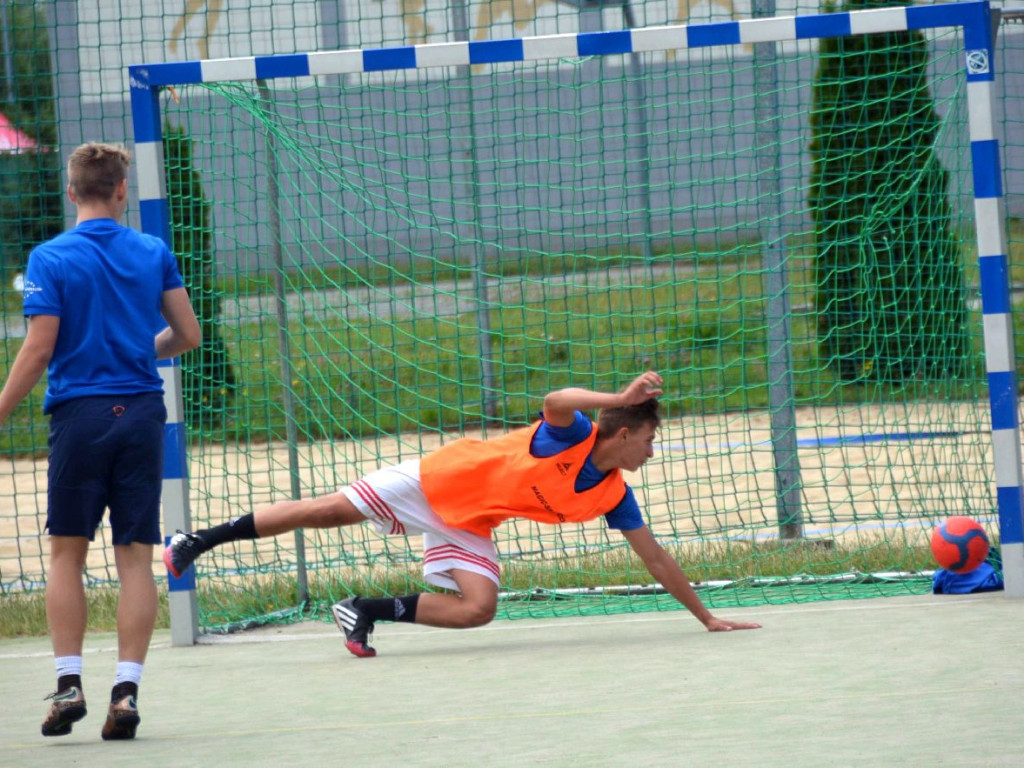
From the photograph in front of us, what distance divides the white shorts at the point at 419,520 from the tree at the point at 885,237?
243 centimetres

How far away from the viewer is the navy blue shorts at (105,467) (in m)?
3.92

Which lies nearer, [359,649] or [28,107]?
[359,649]

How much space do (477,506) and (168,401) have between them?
58.8 inches

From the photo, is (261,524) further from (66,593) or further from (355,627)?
(66,593)

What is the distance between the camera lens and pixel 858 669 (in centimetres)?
441

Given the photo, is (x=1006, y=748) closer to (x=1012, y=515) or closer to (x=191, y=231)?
(x=1012, y=515)

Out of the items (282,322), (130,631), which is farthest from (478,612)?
(282,322)

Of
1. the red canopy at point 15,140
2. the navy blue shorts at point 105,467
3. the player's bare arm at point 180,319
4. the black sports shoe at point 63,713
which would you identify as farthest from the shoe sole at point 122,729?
the red canopy at point 15,140

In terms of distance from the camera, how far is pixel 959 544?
570 cm

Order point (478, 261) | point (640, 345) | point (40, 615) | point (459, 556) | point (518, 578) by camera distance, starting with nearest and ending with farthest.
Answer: point (459, 556), point (40, 615), point (518, 578), point (478, 261), point (640, 345)

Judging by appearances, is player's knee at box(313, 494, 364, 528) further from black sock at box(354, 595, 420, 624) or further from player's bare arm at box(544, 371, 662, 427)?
player's bare arm at box(544, 371, 662, 427)

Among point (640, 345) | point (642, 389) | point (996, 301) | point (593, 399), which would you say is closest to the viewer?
point (642, 389)

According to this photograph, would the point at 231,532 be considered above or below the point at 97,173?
below

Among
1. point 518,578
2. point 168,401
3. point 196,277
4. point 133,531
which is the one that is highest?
point 196,277
